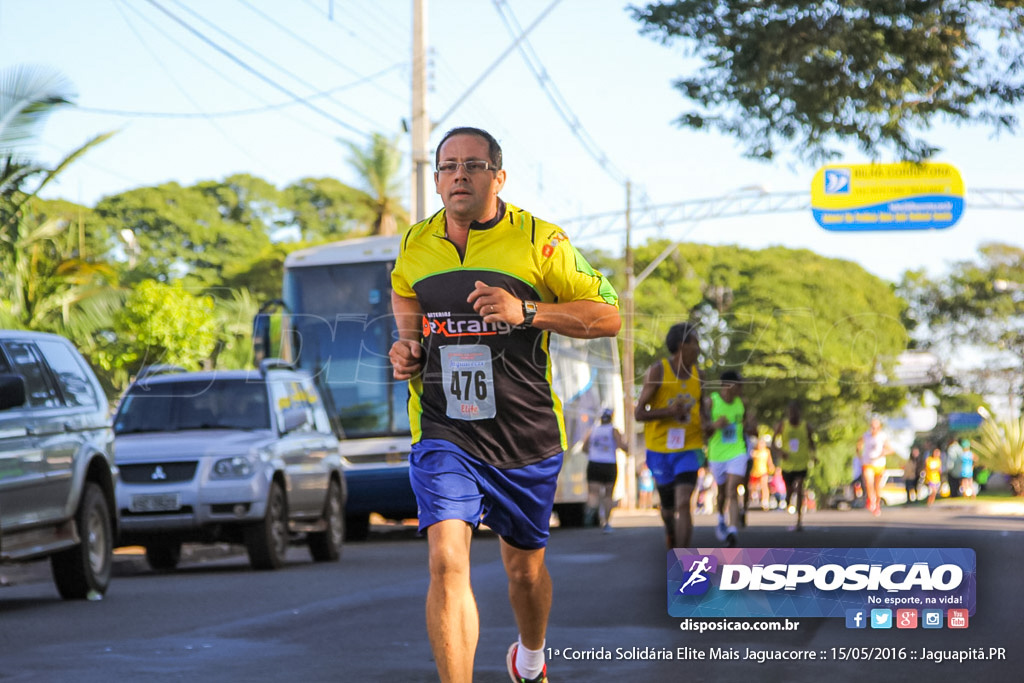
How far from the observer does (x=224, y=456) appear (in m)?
13.7

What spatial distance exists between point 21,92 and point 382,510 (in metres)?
8.28

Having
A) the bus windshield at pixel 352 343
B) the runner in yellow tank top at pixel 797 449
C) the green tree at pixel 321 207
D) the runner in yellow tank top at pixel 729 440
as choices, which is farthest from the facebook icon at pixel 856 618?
the green tree at pixel 321 207

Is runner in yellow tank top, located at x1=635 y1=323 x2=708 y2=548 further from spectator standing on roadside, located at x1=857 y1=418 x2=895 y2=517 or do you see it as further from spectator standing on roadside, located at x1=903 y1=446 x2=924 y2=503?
spectator standing on roadside, located at x1=903 y1=446 x2=924 y2=503

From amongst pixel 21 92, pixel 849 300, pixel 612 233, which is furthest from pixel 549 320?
pixel 849 300

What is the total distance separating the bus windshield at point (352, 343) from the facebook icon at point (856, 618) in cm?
1298

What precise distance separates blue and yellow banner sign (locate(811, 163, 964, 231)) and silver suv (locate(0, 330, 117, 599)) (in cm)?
756

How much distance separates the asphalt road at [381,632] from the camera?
6723 mm

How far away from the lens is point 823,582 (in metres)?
7.71

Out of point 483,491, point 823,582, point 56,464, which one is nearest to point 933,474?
point 56,464

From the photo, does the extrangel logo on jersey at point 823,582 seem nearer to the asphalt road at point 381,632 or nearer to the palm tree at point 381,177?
the asphalt road at point 381,632

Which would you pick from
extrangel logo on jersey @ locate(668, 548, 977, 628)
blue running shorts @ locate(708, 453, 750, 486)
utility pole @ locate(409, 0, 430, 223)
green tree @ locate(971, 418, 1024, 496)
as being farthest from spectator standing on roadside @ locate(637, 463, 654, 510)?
extrangel logo on jersey @ locate(668, 548, 977, 628)

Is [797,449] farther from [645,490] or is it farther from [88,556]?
[645,490]

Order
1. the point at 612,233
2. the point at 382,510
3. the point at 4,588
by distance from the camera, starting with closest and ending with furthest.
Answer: the point at 4,588 → the point at 382,510 → the point at 612,233

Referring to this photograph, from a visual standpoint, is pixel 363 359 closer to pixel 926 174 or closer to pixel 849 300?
pixel 926 174
